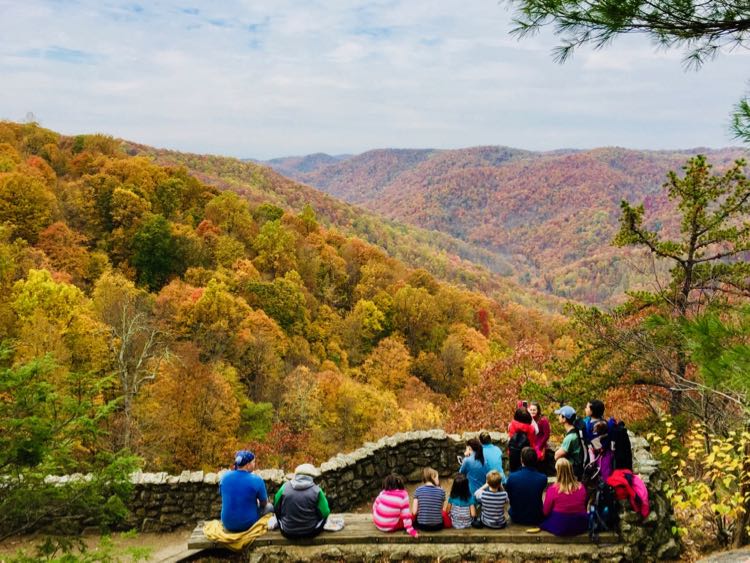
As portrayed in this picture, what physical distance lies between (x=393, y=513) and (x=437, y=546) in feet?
2.14

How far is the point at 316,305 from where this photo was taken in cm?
5231

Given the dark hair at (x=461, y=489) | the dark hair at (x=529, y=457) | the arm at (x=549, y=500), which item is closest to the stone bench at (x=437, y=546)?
the arm at (x=549, y=500)

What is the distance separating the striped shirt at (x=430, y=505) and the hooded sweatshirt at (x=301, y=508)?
123 cm

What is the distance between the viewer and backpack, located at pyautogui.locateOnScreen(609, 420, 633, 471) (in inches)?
264

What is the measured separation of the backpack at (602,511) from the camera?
639 cm

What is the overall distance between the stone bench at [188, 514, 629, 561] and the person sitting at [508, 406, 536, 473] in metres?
1.20

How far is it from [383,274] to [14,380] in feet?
186

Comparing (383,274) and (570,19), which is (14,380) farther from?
(383,274)

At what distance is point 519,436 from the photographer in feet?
25.6

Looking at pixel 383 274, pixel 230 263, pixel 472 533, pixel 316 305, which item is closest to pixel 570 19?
pixel 472 533

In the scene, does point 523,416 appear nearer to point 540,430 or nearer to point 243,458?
point 540,430

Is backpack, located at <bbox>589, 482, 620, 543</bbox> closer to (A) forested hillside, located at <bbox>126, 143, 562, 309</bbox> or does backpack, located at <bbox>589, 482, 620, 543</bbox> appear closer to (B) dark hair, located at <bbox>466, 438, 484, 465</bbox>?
(B) dark hair, located at <bbox>466, 438, 484, 465</bbox>

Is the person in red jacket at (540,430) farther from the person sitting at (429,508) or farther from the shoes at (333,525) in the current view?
the shoes at (333,525)

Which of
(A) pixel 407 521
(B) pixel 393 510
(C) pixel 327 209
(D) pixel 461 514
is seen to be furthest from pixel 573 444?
(C) pixel 327 209
